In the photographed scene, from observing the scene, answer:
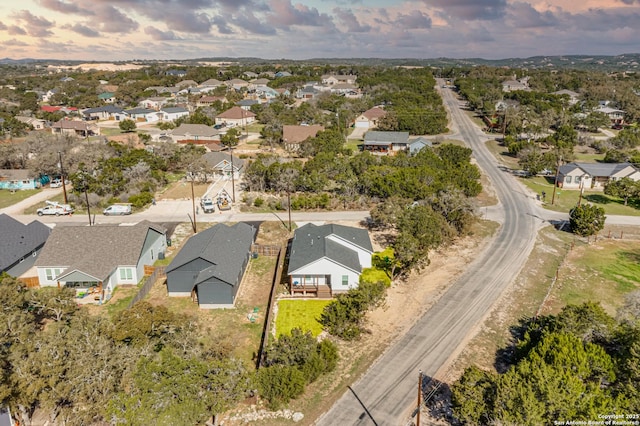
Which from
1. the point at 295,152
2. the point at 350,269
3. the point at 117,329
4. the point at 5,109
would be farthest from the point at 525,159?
the point at 5,109

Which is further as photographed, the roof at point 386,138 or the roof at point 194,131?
the roof at point 194,131

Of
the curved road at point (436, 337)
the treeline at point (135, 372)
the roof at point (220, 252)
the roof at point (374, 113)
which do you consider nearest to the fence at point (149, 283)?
the roof at point (220, 252)

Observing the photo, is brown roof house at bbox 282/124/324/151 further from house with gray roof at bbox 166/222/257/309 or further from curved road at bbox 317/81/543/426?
house with gray roof at bbox 166/222/257/309

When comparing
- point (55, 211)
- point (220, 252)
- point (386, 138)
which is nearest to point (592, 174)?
point (386, 138)

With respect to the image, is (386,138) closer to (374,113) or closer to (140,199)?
(374,113)

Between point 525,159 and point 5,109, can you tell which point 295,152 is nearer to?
point 525,159

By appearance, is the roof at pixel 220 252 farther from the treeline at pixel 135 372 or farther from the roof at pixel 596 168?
the roof at pixel 596 168
